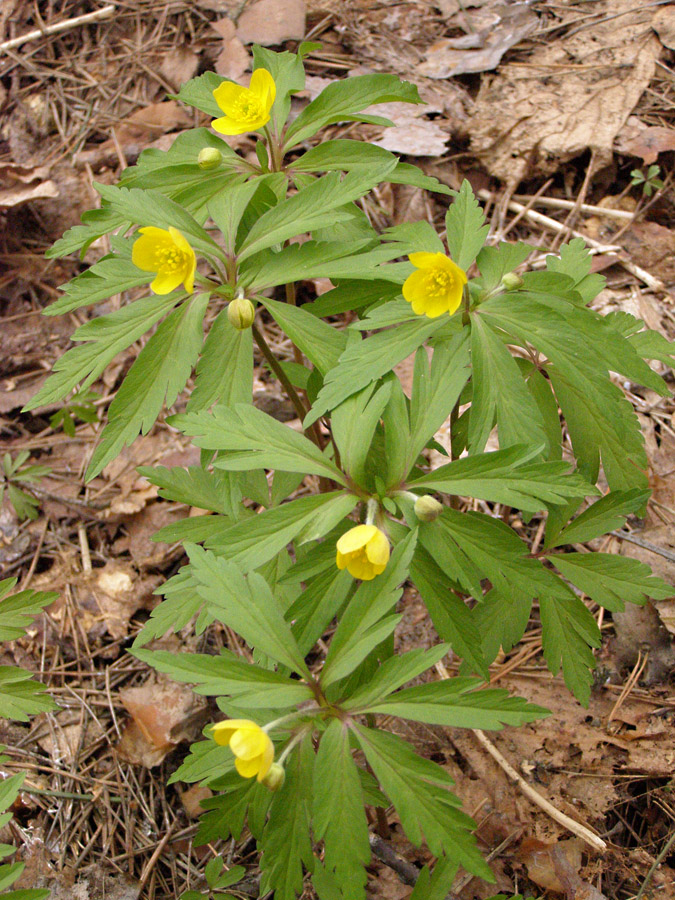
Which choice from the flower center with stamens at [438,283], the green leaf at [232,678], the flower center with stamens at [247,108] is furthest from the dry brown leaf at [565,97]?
the green leaf at [232,678]

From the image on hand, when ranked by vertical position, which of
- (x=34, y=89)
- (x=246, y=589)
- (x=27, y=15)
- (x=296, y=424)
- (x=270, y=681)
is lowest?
(x=296, y=424)

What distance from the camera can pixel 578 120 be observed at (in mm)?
3361

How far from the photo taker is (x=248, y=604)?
1393mm

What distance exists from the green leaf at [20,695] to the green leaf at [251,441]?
2.79 feet

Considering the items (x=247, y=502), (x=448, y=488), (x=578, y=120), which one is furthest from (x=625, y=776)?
(x=578, y=120)

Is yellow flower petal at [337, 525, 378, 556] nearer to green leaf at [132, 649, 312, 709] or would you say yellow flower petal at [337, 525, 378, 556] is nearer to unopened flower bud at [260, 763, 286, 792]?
green leaf at [132, 649, 312, 709]

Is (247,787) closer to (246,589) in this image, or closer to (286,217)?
(246,589)

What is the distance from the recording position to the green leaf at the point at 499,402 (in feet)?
5.25

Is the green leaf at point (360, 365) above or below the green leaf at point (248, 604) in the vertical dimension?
above

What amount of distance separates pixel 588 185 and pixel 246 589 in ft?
9.44

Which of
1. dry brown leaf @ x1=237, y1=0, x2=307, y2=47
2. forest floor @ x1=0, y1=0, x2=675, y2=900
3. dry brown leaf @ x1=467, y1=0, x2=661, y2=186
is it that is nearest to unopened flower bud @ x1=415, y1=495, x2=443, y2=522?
forest floor @ x1=0, y1=0, x2=675, y2=900

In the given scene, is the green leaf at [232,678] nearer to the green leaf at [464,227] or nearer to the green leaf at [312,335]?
the green leaf at [312,335]

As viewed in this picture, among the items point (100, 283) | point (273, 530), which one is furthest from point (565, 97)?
point (273, 530)

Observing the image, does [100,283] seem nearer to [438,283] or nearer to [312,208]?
[312,208]
